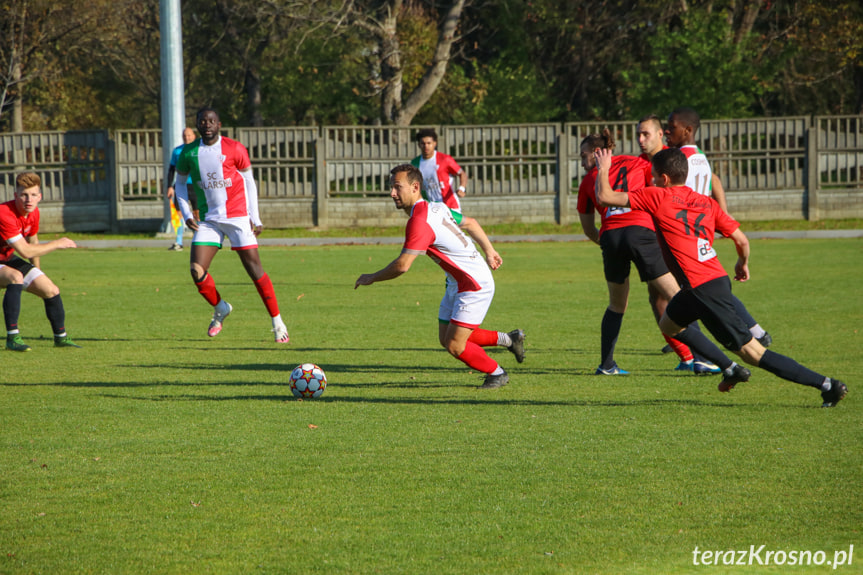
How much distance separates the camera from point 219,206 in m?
10.3

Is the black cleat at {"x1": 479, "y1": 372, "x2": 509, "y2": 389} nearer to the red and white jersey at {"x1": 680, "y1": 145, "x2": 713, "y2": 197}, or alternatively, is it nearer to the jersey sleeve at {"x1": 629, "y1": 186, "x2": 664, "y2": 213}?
the jersey sleeve at {"x1": 629, "y1": 186, "x2": 664, "y2": 213}

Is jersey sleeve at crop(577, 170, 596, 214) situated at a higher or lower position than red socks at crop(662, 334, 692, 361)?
higher

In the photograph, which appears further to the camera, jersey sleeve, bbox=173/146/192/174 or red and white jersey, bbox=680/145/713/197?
jersey sleeve, bbox=173/146/192/174

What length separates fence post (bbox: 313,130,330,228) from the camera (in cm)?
2573

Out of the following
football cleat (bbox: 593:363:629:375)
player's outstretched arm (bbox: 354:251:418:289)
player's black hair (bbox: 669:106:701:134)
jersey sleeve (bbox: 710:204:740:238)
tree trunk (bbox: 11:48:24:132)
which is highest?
tree trunk (bbox: 11:48:24:132)

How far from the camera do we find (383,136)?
26.1 metres

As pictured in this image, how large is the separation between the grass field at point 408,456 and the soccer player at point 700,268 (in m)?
0.34

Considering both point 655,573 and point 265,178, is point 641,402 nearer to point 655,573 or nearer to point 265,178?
point 655,573

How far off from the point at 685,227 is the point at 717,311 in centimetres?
62

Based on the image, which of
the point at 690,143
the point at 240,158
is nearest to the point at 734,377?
the point at 690,143

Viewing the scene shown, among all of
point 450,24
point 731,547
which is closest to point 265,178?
point 450,24

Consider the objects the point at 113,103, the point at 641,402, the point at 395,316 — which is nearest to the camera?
the point at 641,402

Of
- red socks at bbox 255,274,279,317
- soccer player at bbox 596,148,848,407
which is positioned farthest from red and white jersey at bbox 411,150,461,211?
soccer player at bbox 596,148,848,407

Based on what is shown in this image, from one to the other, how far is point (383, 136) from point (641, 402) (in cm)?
1997
